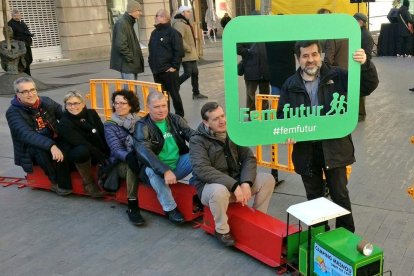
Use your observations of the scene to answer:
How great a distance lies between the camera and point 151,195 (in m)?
4.71

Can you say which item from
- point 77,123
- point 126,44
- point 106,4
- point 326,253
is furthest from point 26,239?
point 106,4

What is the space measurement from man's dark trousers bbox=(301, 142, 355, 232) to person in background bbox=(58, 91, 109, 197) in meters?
2.31

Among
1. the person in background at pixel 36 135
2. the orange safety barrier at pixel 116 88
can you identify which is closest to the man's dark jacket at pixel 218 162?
the person in background at pixel 36 135

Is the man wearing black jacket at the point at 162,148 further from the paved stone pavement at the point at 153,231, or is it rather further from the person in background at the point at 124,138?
the paved stone pavement at the point at 153,231

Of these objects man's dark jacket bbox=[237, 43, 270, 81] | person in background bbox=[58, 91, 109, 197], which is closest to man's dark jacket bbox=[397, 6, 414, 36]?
man's dark jacket bbox=[237, 43, 270, 81]

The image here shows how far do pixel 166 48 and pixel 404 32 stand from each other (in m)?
10.8

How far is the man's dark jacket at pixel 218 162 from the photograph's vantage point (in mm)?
3947

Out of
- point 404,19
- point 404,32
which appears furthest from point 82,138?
point 404,32

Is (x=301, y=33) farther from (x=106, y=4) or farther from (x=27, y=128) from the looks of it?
(x=106, y=4)

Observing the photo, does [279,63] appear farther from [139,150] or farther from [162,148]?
[139,150]

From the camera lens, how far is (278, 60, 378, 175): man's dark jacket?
3439mm

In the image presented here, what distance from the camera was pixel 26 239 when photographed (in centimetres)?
436

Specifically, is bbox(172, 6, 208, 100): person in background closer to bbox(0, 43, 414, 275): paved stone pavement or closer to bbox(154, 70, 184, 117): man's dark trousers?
bbox(154, 70, 184, 117): man's dark trousers

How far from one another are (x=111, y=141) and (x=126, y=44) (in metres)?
3.65
